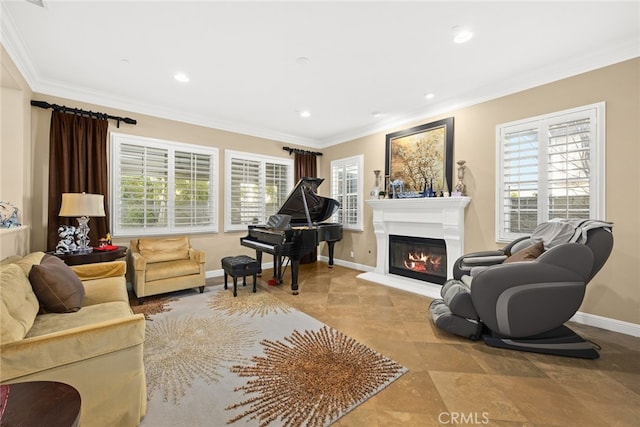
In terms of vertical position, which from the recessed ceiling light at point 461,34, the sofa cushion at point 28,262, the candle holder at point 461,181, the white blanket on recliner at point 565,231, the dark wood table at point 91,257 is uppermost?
the recessed ceiling light at point 461,34

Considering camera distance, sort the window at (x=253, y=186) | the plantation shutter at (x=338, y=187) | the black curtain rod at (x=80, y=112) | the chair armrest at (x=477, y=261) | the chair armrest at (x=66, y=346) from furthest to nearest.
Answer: the plantation shutter at (x=338, y=187)
the window at (x=253, y=186)
the black curtain rod at (x=80, y=112)
the chair armrest at (x=477, y=261)
the chair armrest at (x=66, y=346)

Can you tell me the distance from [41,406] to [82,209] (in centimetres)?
314

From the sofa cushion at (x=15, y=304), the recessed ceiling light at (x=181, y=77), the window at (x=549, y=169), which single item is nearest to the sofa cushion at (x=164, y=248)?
the sofa cushion at (x=15, y=304)

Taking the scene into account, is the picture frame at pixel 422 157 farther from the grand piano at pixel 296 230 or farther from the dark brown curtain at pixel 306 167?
the dark brown curtain at pixel 306 167

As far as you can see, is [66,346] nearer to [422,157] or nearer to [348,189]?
[422,157]

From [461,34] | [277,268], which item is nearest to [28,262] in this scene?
[277,268]

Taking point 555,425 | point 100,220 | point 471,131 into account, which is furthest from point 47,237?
point 471,131

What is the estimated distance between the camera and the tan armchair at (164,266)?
3531mm

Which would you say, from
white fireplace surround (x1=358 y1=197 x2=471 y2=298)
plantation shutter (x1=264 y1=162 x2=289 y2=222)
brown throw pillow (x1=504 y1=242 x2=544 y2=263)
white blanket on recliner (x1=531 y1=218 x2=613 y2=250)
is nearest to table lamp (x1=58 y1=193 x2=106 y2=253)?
plantation shutter (x1=264 y1=162 x2=289 y2=222)

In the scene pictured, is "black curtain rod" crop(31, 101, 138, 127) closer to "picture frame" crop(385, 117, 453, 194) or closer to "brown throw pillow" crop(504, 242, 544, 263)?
"picture frame" crop(385, 117, 453, 194)

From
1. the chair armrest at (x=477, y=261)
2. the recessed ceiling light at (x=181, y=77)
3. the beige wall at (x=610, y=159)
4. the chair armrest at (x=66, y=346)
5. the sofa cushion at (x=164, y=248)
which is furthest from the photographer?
the sofa cushion at (x=164, y=248)

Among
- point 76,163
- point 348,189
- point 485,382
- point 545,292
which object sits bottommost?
point 485,382

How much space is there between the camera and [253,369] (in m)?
2.13

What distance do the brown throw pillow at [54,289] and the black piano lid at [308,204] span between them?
2.75 metres
